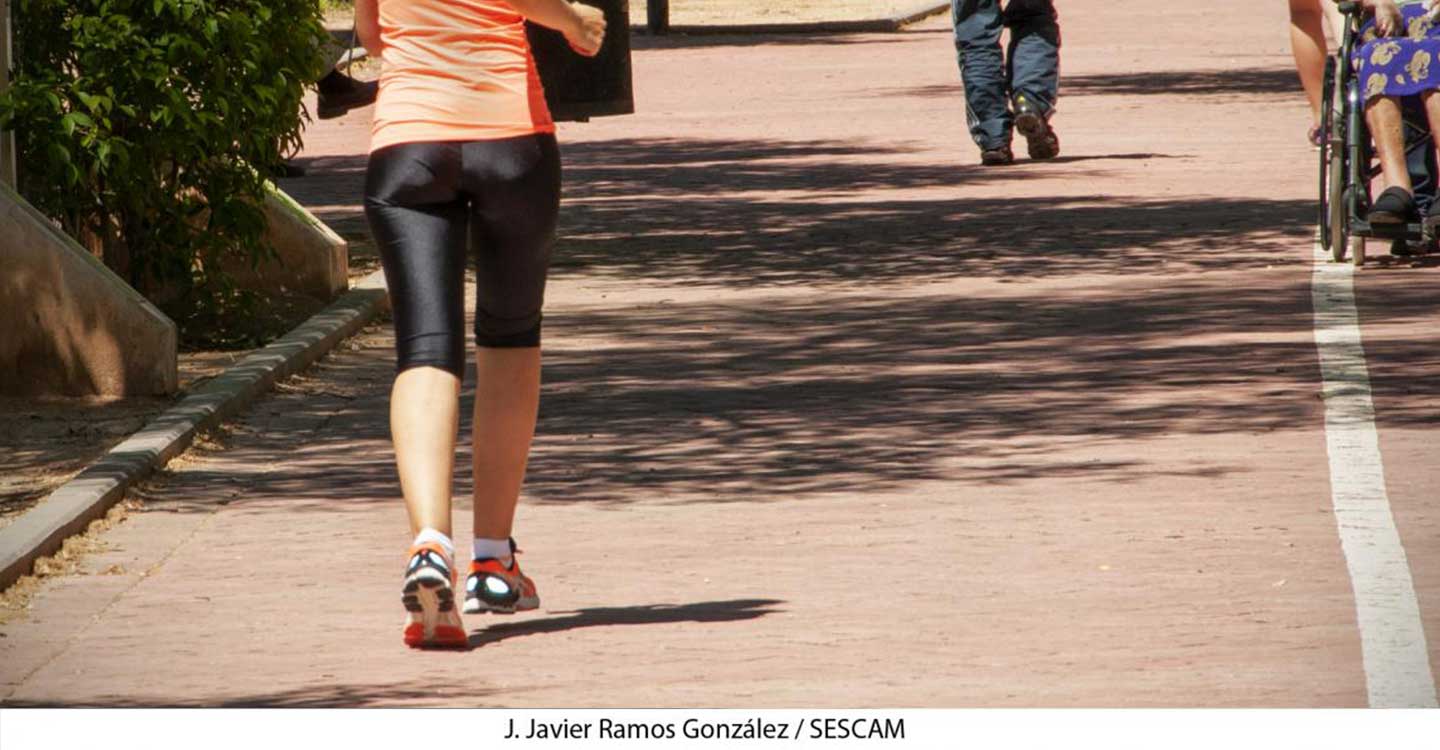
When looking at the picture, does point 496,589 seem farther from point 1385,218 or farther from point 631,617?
point 1385,218

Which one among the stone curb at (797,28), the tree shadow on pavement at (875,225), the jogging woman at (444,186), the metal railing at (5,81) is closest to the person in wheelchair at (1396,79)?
the tree shadow on pavement at (875,225)

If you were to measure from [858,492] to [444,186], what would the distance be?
2.30m

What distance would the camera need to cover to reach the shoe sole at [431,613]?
638 cm

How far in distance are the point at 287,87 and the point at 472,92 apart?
5517mm

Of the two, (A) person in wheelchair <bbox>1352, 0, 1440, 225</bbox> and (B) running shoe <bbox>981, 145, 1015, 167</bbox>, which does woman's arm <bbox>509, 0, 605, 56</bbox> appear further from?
(B) running shoe <bbox>981, 145, 1015, 167</bbox>

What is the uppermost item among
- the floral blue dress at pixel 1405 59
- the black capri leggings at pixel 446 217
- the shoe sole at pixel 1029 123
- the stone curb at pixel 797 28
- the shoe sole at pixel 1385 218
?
the black capri leggings at pixel 446 217

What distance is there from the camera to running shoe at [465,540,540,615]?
6.82 m

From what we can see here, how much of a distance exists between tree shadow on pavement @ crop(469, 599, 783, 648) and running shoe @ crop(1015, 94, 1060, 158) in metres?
13.0

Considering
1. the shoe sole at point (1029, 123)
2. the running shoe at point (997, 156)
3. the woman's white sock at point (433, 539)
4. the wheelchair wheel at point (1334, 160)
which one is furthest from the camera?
the running shoe at point (997, 156)

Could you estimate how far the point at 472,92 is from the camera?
21.6ft

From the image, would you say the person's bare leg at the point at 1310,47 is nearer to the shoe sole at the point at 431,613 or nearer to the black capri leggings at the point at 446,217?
the black capri leggings at the point at 446,217

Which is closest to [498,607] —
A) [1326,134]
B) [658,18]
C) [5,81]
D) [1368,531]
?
[1368,531]

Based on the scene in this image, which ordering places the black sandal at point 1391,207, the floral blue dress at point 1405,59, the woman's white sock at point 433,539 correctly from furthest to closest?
the floral blue dress at point 1405,59 < the black sandal at point 1391,207 < the woman's white sock at point 433,539

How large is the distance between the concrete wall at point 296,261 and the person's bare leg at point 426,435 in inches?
265
